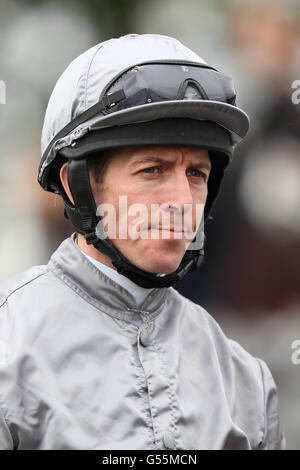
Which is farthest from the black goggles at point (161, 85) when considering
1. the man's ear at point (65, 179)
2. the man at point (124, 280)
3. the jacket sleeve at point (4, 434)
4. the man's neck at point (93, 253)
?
the jacket sleeve at point (4, 434)

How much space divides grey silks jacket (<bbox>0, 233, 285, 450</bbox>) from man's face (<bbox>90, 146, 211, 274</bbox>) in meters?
0.14

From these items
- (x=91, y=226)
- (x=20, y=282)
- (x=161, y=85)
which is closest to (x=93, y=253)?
(x=91, y=226)

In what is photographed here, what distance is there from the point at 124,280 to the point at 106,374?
35 cm

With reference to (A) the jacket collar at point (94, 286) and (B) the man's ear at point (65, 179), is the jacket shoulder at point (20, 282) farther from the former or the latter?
(B) the man's ear at point (65, 179)

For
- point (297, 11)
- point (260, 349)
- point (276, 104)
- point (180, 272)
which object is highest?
point (297, 11)

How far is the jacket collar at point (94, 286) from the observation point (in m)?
2.62

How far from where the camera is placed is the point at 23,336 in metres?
2.44

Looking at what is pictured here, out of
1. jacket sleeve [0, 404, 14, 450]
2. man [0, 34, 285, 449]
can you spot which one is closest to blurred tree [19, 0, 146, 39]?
man [0, 34, 285, 449]

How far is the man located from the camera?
95.1 inches

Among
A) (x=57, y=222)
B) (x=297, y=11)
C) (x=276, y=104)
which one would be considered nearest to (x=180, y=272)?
(x=57, y=222)

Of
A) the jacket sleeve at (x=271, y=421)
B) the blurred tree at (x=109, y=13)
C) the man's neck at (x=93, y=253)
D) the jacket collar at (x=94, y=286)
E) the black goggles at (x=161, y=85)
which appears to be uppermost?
the blurred tree at (x=109, y=13)

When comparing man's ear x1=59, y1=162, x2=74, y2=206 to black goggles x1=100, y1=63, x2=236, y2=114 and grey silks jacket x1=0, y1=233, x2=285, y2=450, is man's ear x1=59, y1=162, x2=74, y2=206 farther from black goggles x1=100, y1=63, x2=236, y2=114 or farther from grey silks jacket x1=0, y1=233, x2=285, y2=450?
black goggles x1=100, y1=63, x2=236, y2=114
